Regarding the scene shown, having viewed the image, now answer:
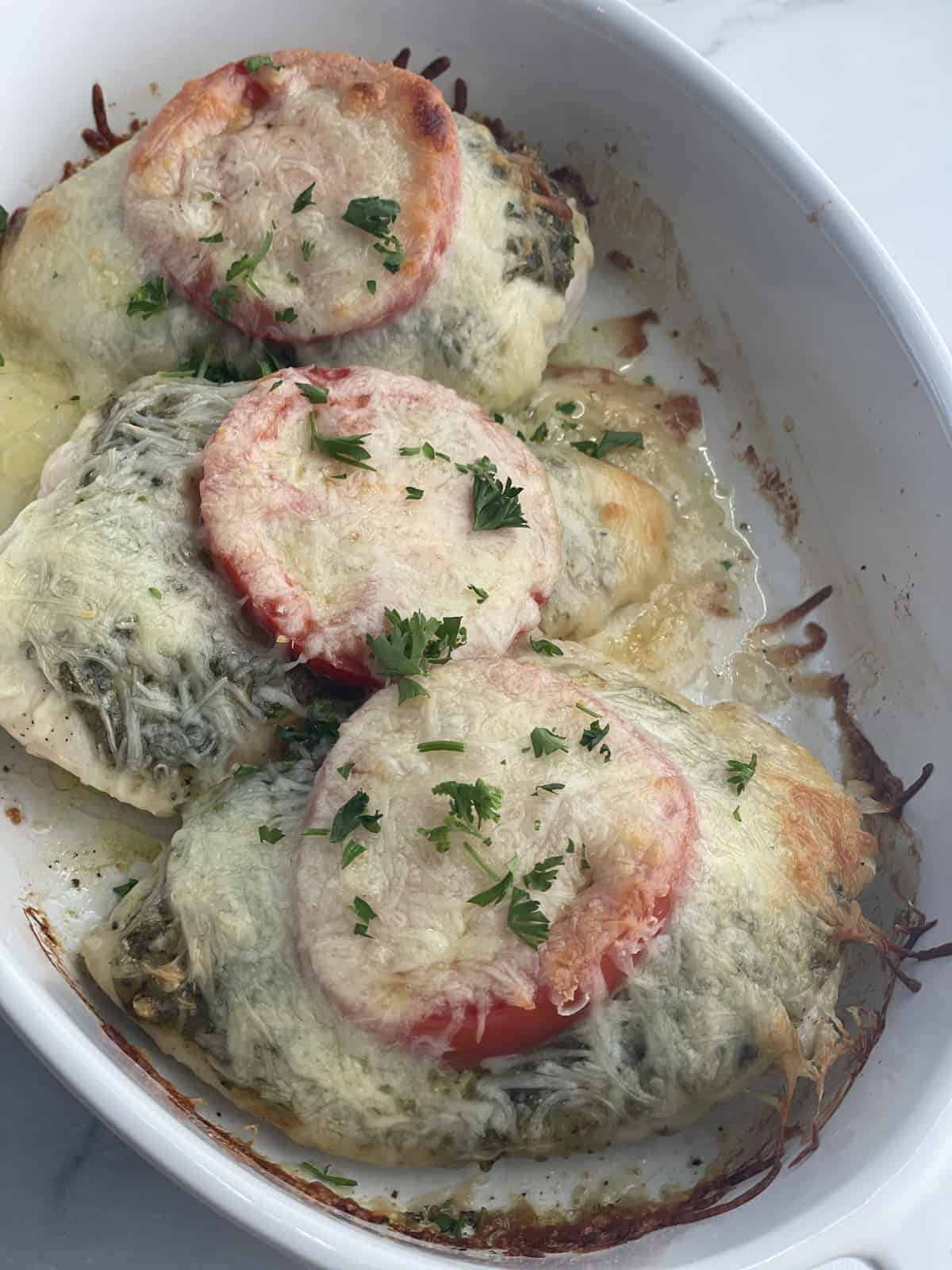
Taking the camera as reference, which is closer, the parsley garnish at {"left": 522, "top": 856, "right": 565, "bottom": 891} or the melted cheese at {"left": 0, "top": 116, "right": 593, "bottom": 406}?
the parsley garnish at {"left": 522, "top": 856, "right": 565, "bottom": 891}

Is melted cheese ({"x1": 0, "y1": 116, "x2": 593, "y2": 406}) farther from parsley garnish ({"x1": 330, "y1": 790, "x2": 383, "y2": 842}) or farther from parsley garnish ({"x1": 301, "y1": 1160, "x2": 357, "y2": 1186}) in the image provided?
parsley garnish ({"x1": 301, "y1": 1160, "x2": 357, "y2": 1186})

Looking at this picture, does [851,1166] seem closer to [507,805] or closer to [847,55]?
[507,805]

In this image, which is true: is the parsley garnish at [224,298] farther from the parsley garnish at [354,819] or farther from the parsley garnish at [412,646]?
the parsley garnish at [354,819]

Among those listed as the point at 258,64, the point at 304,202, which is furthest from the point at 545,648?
the point at 258,64

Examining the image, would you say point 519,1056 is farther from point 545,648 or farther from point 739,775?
point 545,648

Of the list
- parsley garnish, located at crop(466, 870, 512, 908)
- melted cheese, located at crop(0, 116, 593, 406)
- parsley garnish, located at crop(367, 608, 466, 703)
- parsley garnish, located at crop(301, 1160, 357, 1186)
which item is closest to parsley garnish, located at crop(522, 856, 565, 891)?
parsley garnish, located at crop(466, 870, 512, 908)

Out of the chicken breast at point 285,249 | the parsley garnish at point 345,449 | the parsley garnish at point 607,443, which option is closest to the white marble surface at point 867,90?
the parsley garnish at point 607,443
